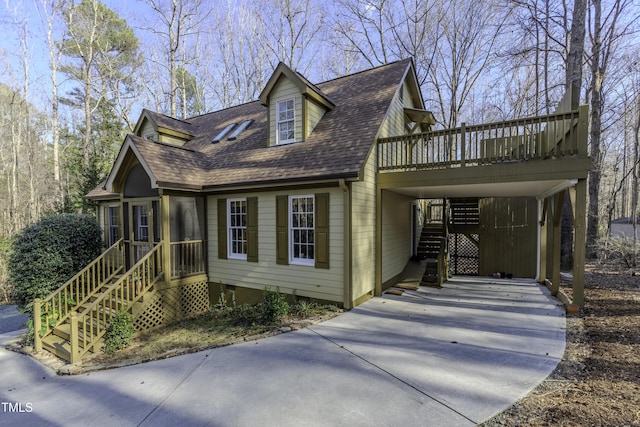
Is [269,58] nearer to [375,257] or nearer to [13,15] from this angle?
[13,15]

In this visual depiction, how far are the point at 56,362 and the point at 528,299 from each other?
10618mm

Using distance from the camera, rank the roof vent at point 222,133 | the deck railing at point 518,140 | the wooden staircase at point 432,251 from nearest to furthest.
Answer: the deck railing at point 518,140
the wooden staircase at point 432,251
the roof vent at point 222,133

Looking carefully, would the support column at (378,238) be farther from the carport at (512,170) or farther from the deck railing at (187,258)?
the deck railing at (187,258)

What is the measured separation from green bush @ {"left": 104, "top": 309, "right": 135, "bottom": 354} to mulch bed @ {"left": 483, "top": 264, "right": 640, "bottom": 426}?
643cm

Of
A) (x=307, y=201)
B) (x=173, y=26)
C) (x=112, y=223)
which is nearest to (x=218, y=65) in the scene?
(x=173, y=26)

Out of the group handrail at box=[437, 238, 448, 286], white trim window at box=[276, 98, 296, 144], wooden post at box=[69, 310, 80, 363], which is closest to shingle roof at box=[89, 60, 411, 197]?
white trim window at box=[276, 98, 296, 144]

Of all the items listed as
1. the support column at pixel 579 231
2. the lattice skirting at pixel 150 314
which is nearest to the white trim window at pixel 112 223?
the lattice skirting at pixel 150 314

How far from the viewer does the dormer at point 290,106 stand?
8.48 m

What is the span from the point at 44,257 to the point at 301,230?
6.88 metres

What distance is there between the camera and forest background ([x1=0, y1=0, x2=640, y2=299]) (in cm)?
1734

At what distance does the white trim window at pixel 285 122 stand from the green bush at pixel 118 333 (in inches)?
230

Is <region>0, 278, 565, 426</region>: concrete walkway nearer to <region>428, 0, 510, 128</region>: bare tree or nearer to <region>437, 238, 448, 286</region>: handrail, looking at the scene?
<region>437, 238, 448, 286</region>: handrail

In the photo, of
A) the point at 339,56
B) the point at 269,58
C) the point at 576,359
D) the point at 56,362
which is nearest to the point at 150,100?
the point at 269,58

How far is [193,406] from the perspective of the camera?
11.8 feet
